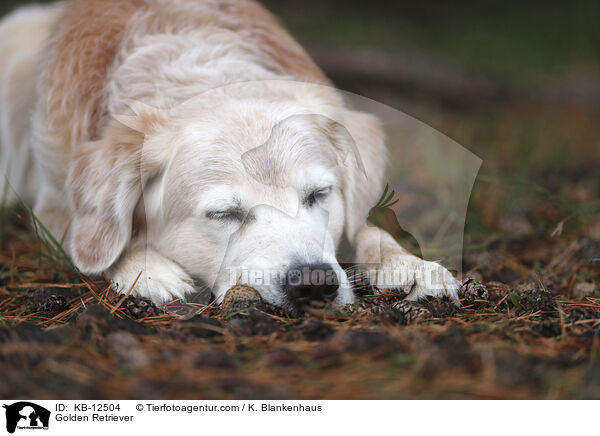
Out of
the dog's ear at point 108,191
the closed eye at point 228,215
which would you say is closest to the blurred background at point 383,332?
the dog's ear at point 108,191

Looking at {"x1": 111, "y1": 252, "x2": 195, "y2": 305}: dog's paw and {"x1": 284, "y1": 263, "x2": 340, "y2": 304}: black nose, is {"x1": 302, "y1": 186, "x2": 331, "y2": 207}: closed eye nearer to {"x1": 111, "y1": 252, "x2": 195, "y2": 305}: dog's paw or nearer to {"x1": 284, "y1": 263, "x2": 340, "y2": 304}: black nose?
{"x1": 284, "y1": 263, "x2": 340, "y2": 304}: black nose

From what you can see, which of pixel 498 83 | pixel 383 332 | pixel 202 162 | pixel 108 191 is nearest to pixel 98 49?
pixel 108 191

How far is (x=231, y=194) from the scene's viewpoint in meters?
2.29

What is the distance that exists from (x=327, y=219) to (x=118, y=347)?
1046 mm

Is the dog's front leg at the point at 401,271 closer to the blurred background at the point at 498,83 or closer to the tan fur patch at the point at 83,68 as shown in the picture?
the blurred background at the point at 498,83

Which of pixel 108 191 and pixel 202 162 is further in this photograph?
pixel 108 191

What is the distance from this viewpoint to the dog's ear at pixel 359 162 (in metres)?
2.71

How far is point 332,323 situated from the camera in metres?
2.06

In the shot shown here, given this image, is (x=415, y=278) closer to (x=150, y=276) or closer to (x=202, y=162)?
(x=202, y=162)

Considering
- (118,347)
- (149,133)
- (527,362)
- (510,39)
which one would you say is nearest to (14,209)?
(149,133)

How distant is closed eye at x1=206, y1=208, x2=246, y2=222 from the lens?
7.57 ft

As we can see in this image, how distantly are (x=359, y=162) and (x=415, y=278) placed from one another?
28.4 inches
